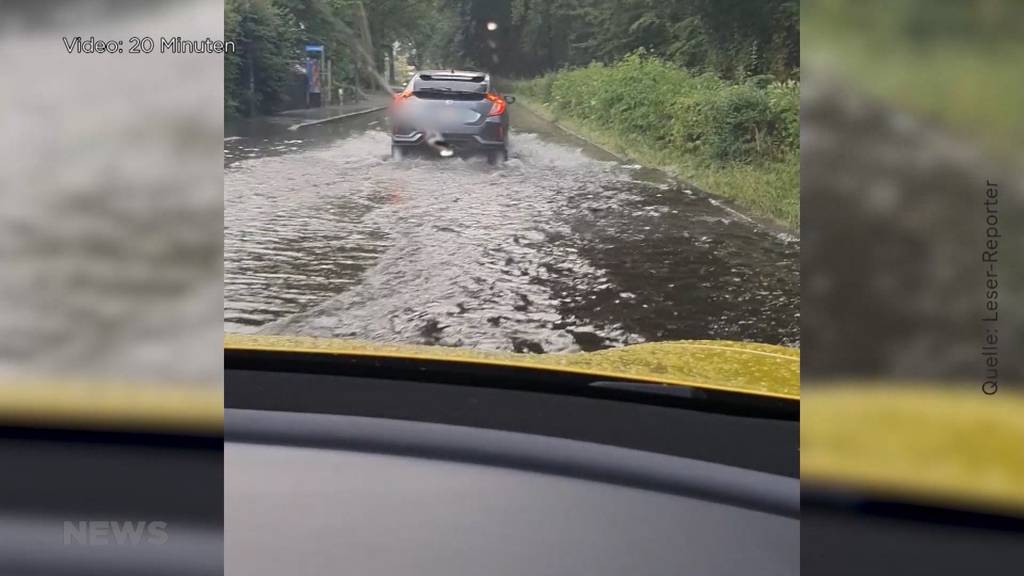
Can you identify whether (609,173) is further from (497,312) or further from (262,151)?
(262,151)

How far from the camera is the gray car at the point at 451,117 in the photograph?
3566 millimetres

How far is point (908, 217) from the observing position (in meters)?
0.95

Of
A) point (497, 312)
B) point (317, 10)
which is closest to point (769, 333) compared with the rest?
point (497, 312)

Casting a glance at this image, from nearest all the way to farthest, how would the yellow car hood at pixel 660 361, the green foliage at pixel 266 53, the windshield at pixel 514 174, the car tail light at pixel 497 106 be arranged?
the yellow car hood at pixel 660 361 → the green foliage at pixel 266 53 → the windshield at pixel 514 174 → the car tail light at pixel 497 106

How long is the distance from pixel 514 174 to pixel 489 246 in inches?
12.5

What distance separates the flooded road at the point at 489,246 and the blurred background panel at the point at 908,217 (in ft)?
7.66

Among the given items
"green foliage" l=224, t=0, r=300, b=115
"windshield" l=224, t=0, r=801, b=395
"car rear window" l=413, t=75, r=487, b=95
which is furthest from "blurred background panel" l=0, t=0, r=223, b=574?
"car rear window" l=413, t=75, r=487, b=95

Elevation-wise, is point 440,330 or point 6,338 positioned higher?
point 6,338

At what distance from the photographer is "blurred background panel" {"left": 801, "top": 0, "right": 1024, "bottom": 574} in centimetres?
94

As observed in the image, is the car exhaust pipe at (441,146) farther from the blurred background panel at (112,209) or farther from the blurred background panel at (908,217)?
the blurred background panel at (908,217)

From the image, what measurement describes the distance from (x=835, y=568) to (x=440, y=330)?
2352mm

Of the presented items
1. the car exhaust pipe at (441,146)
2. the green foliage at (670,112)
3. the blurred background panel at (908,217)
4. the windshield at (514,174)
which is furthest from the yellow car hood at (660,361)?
the car exhaust pipe at (441,146)

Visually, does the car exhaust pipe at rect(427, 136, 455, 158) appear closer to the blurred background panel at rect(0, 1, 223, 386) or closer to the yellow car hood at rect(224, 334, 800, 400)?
the yellow car hood at rect(224, 334, 800, 400)

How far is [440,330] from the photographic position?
11.7 ft
